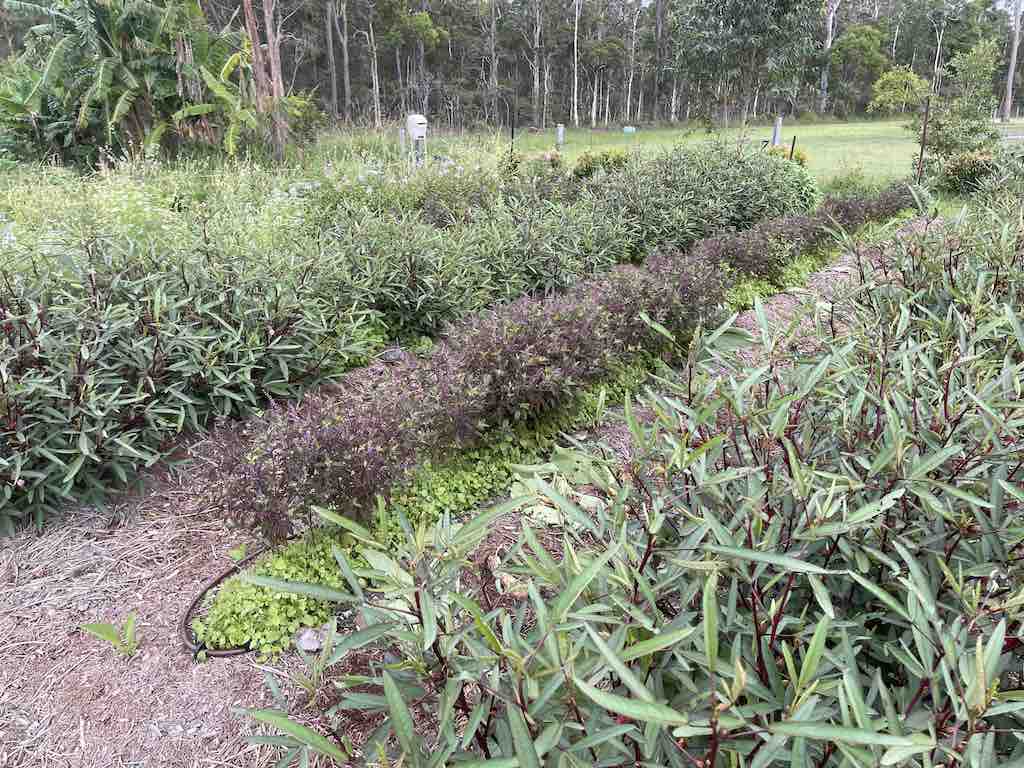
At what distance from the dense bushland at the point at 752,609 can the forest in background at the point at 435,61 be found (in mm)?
10480

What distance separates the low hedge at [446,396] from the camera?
2275 millimetres

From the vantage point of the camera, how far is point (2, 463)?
231 centimetres

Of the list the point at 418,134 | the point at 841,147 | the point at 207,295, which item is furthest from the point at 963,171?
the point at 207,295

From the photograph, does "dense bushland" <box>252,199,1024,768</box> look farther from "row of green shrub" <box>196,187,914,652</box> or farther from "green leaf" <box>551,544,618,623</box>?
"row of green shrub" <box>196,187,914,652</box>

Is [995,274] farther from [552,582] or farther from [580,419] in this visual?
[552,582]

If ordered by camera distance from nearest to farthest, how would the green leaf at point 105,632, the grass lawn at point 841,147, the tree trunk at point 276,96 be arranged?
the green leaf at point 105,632, the tree trunk at point 276,96, the grass lawn at point 841,147

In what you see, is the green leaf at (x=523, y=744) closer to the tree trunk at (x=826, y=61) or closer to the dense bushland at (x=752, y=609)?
the dense bushland at (x=752, y=609)

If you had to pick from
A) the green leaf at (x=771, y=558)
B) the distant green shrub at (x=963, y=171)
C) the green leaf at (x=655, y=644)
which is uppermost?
the distant green shrub at (x=963, y=171)

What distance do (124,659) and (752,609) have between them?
6.53 ft

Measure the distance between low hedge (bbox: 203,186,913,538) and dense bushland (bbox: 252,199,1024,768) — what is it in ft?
1.62

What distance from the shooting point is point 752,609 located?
98cm

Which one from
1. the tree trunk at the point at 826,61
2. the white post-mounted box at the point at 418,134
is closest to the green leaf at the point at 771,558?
the white post-mounted box at the point at 418,134

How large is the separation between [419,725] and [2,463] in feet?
5.87

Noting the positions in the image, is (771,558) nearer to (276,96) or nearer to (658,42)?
(276,96)
